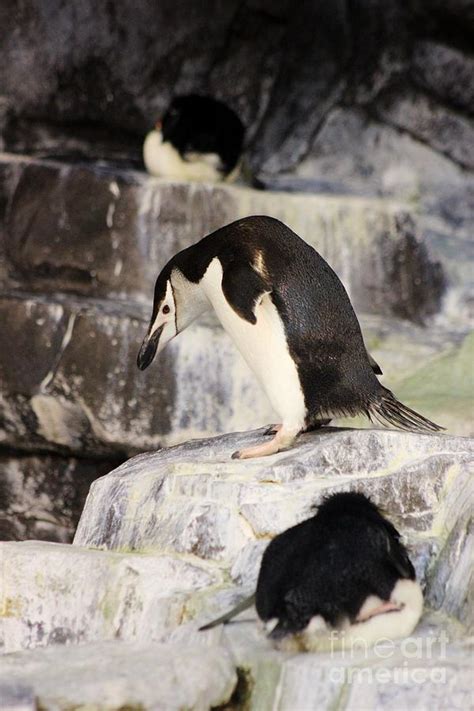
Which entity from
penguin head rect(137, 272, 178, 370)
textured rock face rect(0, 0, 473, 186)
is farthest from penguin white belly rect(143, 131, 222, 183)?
penguin head rect(137, 272, 178, 370)

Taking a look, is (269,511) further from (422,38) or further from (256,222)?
(422,38)

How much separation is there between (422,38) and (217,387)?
11.7 ft

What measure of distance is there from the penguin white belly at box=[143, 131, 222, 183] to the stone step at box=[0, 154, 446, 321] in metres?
0.27

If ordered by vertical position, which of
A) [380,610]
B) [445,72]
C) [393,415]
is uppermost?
[445,72]

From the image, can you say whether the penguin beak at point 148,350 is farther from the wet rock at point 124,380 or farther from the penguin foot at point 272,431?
the wet rock at point 124,380

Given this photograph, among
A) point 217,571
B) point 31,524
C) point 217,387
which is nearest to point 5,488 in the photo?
point 31,524

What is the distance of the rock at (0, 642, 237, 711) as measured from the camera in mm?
2854

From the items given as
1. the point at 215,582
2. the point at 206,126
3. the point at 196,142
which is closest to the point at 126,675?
the point at 215,582

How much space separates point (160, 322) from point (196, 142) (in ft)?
11.0

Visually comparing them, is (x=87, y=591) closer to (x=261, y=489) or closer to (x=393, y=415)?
(x=261, y=489)

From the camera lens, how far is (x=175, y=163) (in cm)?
797

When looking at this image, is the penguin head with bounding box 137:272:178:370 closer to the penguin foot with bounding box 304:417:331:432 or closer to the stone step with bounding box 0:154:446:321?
the penguin foot with bounding box 304:417:331:432

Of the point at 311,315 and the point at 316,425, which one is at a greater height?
the point at 311,315

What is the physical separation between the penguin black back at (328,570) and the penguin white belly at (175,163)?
4820mm
